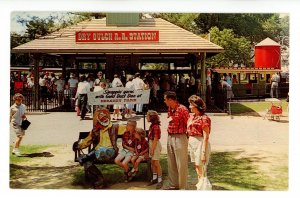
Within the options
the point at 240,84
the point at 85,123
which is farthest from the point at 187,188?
the point at 240,84

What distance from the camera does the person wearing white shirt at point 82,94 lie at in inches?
349

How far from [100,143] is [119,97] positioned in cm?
87

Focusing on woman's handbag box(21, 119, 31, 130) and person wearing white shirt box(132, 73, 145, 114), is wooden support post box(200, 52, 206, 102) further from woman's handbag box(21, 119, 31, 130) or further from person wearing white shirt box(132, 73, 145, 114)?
woman's handbag box(21, 119, 31, 130)

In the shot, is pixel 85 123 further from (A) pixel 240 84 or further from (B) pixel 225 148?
(A) pixel 240 84

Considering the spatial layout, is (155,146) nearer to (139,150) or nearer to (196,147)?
(139,150)

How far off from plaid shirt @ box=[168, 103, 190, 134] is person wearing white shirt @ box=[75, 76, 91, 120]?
2371 millimetres

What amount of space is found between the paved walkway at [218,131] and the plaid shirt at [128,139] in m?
0.62

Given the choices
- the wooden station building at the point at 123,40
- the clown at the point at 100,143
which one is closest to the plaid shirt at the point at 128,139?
the clown at the point at 100,143

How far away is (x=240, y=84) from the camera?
1069 cm

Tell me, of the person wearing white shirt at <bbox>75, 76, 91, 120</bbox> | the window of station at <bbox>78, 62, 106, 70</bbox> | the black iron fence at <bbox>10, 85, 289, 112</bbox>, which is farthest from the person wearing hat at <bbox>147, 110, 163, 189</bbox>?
A: the window of station at <bbox>78, 62, 106, 70</bbox>

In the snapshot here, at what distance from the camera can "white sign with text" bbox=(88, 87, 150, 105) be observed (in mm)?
7777

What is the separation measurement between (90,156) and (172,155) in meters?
1.38
